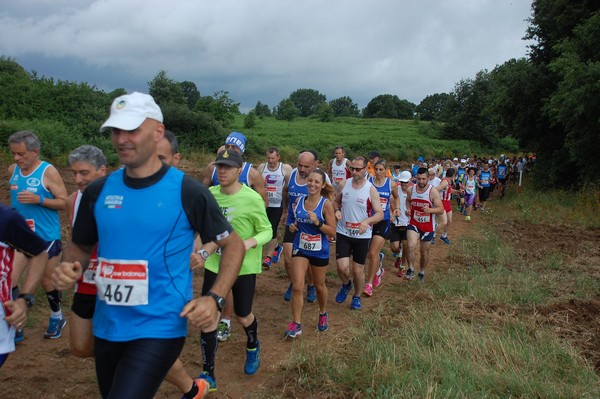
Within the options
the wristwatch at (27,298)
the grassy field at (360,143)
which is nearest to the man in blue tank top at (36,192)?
the wristwatch at (27,298)

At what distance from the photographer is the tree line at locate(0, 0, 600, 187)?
17277mm

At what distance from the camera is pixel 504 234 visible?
1423 cm

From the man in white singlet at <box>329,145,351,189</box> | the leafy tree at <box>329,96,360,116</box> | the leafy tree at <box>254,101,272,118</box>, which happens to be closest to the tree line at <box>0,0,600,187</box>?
the man in white singlet at <box>329,145,351,189</box>

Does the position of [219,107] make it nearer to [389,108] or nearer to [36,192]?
[36,192]

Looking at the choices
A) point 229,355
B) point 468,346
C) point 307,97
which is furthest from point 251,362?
point 307,97

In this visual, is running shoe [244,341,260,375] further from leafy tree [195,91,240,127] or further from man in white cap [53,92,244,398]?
leafy tree [195,91,240,127]

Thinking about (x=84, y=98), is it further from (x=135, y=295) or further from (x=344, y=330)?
(x=135, y=295)

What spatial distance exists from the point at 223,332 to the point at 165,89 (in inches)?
1012

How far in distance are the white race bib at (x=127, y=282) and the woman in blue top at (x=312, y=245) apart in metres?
3.25

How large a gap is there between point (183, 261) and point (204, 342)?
1994 mm

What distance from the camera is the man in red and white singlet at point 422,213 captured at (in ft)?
28.3

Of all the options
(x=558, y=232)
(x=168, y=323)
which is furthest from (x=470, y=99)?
(x=168, y=323)

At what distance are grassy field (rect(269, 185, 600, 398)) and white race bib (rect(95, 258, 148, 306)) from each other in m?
2.43

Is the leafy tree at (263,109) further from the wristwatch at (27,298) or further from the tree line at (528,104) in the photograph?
the wristwatch at (27,298)
